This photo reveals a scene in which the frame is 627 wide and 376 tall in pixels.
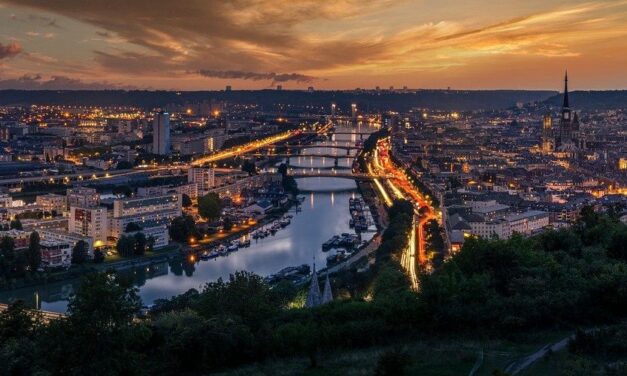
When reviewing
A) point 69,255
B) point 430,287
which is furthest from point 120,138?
point 430,287

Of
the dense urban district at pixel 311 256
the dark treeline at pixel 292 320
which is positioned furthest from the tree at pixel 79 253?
the dark treeline at pixel 292 320

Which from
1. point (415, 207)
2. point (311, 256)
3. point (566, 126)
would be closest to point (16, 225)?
point (311, 256)

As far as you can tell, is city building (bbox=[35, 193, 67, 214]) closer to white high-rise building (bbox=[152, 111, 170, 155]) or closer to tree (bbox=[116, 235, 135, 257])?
tree (bbox=[116, 235, 135, 257])

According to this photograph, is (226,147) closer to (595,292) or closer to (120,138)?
(120,138)

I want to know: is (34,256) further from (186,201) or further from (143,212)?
(186,201)

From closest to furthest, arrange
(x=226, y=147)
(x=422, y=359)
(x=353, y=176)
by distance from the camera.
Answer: (x=422, y=359) → (x=353, y=176) → (x=226, y=147)

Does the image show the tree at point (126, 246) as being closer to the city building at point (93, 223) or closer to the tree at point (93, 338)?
the city building at point (93, 223)
